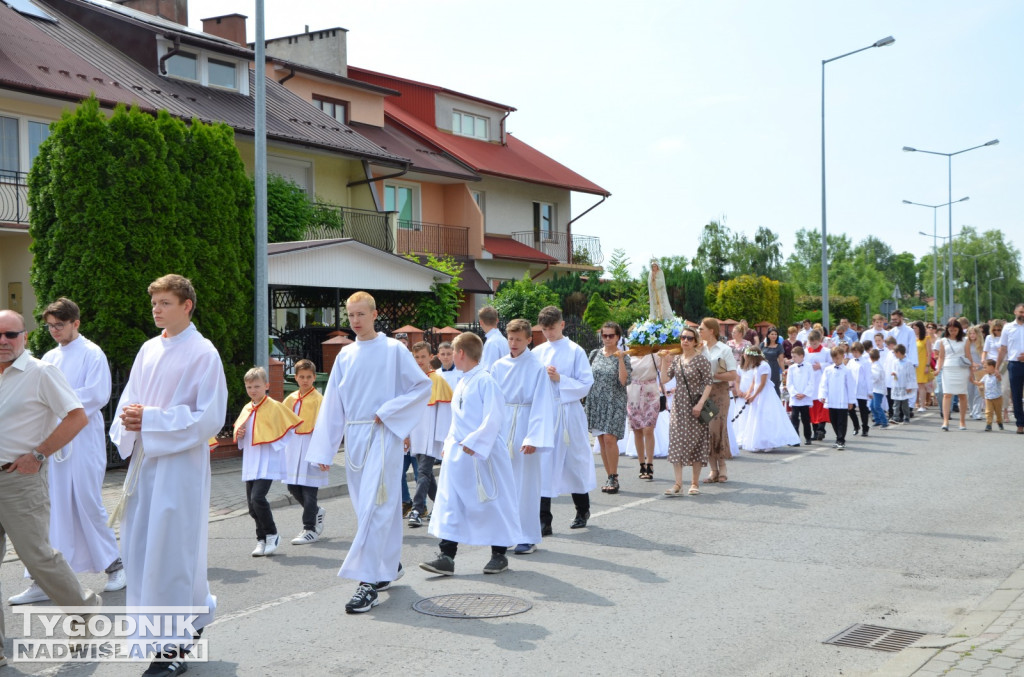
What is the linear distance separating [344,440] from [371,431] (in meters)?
1.98

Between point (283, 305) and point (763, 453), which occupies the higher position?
point (283, 305)

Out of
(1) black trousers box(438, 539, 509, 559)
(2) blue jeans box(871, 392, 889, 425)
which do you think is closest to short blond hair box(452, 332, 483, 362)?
(1) black trousers box(438, 539, 509, 559)

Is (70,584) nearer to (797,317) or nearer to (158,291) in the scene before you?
(158,291)

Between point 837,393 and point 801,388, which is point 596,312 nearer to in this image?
point 801,388

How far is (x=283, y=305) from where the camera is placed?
26.8m

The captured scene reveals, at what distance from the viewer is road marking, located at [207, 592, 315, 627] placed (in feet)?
21.1

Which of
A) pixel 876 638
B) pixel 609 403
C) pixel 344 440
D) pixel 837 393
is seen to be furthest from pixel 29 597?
pixel 837 393

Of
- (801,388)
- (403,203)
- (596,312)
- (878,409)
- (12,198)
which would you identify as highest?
(403,203)

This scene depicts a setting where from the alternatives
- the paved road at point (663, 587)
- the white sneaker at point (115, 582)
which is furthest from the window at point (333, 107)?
the white sneaker at point (115, 582)

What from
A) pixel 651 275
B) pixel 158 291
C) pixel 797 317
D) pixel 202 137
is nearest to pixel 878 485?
pixel 651 275

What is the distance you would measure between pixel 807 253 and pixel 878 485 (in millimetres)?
116881

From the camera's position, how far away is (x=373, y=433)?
6812mm

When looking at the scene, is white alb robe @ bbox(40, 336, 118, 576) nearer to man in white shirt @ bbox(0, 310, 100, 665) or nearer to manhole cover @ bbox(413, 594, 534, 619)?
man in white shirt @ bbox(0, 310, 100, 665)

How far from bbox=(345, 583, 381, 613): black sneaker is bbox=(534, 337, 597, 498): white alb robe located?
2.85m
